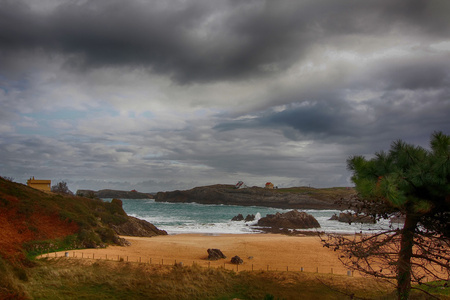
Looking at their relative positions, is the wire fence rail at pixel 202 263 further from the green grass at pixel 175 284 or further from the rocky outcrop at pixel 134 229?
the rocky outcrop at pixel 134 229

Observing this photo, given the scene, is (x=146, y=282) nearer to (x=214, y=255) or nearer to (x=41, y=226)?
(x=214, y=255)

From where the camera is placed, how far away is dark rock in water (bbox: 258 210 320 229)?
5322cm

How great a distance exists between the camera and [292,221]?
54062mm

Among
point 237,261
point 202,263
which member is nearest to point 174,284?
point 202,263

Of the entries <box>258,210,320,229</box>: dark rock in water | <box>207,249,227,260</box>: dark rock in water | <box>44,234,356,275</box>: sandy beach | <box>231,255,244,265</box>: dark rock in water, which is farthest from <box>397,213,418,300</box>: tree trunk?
<box>258,210,320,229</box>: dark rock in water

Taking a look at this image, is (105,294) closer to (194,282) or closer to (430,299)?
(194,282)

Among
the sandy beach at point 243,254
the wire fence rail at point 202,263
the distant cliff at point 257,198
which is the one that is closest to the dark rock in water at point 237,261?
the wire fence rail at point 202,263

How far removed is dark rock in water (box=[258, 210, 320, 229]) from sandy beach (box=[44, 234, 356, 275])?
18194mm

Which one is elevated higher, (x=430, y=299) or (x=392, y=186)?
(x=392, y=186)

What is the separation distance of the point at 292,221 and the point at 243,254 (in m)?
27.3

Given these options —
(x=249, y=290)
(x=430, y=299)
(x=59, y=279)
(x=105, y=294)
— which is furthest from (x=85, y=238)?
(x=430, y=299)

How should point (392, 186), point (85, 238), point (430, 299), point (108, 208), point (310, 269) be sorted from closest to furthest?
point (392, 186), point (430, 299), point (310, 269), point (85, 238), point (108, 208)

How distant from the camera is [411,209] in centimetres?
792

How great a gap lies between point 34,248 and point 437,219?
2581 cm
